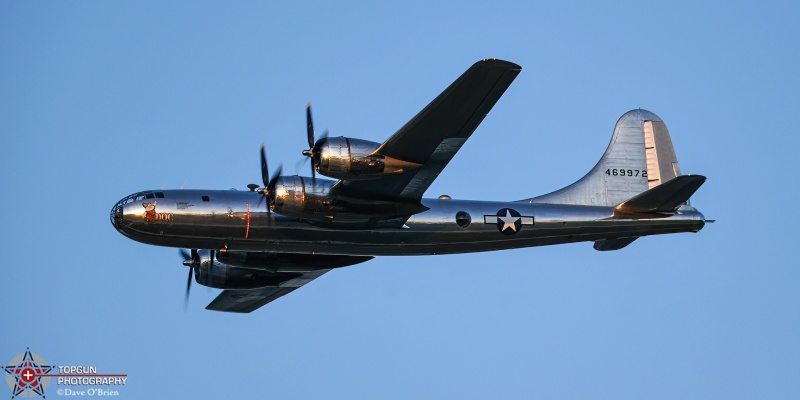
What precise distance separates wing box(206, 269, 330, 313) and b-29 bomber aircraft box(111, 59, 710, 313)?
5.94 feet

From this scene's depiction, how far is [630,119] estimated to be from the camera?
34188 millimetres

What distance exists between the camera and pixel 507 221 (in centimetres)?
2994

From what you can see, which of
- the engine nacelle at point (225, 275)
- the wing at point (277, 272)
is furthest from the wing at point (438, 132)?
the engine nacelle at point (225, 275)

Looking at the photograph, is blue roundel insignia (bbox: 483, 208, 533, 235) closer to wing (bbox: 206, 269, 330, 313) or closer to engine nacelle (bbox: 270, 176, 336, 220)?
engine nacelle (bbox: 270, 176, 336, 220)

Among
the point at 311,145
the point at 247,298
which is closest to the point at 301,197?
the point at 311,145

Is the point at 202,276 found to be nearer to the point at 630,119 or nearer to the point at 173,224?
the point at 173,224

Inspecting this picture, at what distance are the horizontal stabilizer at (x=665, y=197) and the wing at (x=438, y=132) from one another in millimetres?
6442

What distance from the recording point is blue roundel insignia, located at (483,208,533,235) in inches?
1177

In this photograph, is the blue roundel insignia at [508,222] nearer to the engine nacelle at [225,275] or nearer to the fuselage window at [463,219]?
the fuselage window at [463,219]

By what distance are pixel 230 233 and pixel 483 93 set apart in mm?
8003

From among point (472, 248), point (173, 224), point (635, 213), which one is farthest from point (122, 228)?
point (635, 213)

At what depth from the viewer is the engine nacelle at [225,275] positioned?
32938mm

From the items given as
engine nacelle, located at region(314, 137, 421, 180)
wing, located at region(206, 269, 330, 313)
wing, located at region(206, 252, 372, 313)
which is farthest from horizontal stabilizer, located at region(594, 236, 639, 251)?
wing, located at region(206, 269, 330, 313)

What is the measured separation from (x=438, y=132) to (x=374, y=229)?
162 inches
